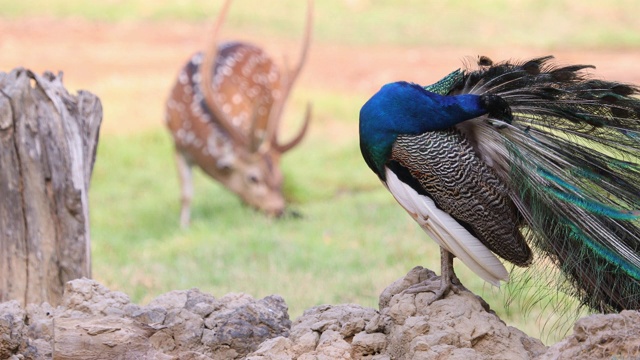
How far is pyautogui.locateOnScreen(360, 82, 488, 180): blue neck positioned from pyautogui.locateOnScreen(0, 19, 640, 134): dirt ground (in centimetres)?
917

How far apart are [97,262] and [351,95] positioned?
7.66 m

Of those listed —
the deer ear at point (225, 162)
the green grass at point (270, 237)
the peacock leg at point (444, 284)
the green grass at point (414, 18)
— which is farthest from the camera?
the green grass at point (414, 18)

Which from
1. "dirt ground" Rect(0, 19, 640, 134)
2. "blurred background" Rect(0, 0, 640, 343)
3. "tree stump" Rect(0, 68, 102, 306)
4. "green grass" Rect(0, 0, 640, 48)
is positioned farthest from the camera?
"green grass" Rect(0, 0, 640, 48)

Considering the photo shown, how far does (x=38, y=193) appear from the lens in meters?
4.88

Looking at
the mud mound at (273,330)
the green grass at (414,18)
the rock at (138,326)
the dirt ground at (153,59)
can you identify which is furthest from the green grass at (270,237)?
the green grass at (414,18)

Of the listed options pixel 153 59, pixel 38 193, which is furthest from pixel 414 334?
pixel 153 59

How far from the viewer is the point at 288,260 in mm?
7418

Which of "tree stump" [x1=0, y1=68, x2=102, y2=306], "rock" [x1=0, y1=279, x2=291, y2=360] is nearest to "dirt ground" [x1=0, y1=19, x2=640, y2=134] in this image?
"tree stump" [x1=0, y1=68, x2=102, y2=306]

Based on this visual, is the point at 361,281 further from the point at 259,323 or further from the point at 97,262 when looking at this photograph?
the point at 259,323

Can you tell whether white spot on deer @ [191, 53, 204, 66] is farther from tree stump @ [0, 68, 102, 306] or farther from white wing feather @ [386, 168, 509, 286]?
white wing feather @ [386, 168, 509, 286]

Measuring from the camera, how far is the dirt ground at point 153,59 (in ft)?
46.5

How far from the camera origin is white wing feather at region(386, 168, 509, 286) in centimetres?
359

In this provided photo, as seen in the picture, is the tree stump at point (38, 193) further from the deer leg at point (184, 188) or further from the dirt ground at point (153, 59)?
the dirt ground at point (153, 59)

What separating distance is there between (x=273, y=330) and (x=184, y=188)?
5505 mm
